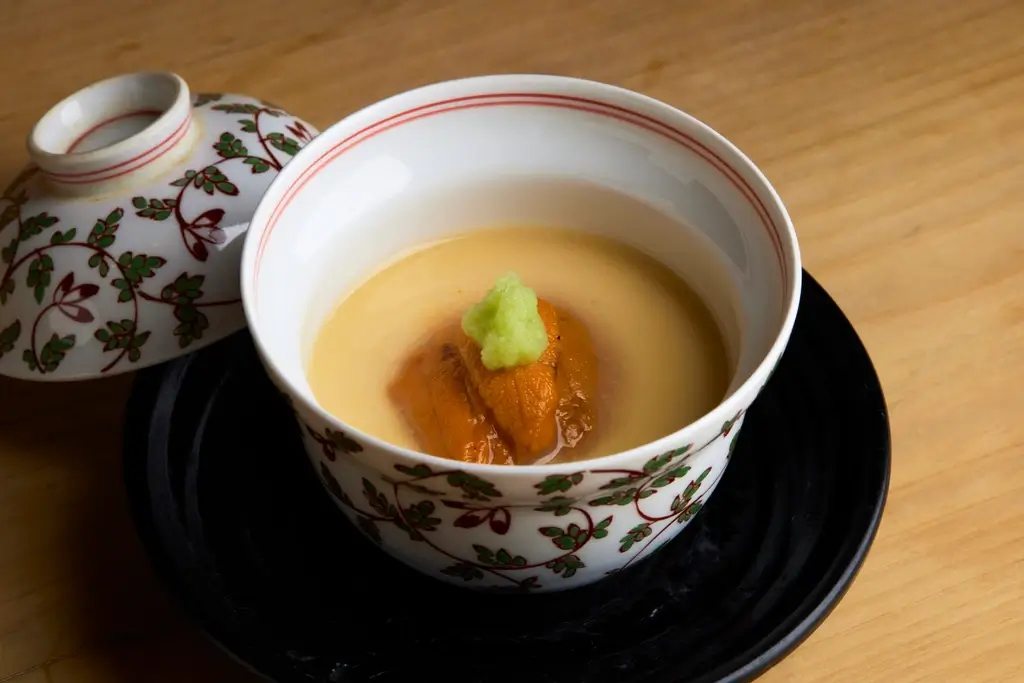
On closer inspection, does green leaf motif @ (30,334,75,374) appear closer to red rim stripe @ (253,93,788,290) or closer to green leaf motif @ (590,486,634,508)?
red rim stripe @ (253,93,788,290)

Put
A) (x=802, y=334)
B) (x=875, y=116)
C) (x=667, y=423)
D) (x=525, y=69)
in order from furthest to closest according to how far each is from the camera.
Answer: (x=525, y=69)
(x=875, y=116)
(x=802, y=334)
(x=667, y=423)

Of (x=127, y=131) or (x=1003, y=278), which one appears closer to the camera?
(x=127, y=131)

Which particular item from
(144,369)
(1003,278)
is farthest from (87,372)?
(1003,278)

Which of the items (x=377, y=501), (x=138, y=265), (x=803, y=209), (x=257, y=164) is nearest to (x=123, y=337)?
(x=138, y=265)

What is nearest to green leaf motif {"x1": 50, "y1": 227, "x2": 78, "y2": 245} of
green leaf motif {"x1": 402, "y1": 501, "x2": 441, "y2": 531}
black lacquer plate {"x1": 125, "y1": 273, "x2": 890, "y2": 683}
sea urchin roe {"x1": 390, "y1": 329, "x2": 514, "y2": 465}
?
black lacquer plate {"x1": 125, "y1": 273, "x2": 890, "y2": 683}

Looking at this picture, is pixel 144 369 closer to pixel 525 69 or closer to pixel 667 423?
pixel 667 423

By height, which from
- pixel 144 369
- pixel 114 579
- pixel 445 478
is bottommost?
pixel 114 579

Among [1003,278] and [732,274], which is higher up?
[732,274]

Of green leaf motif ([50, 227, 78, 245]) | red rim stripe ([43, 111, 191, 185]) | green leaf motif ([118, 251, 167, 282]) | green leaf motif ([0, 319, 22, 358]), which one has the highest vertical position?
red rim stripe ([43, 111, 191, 185])
